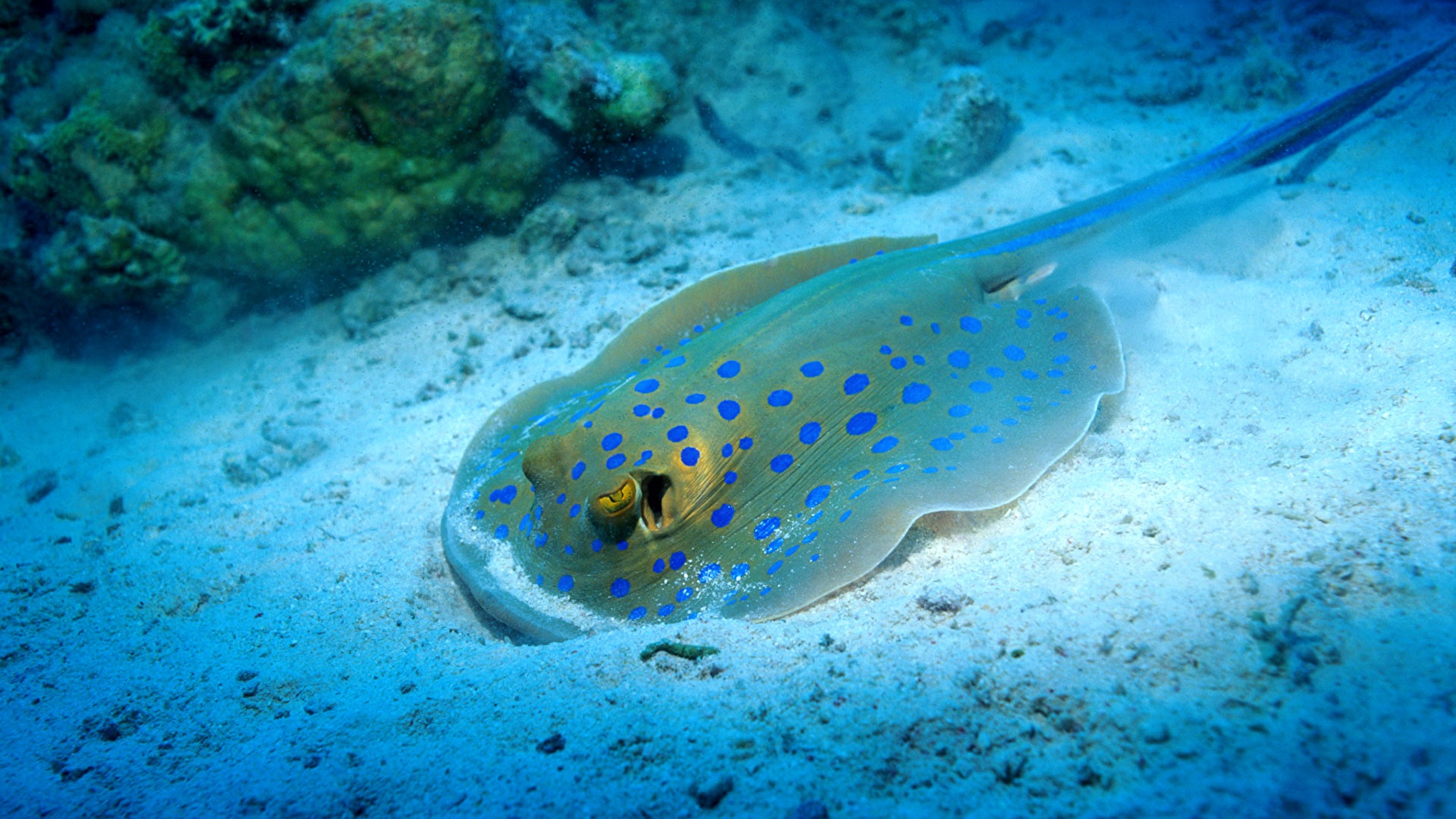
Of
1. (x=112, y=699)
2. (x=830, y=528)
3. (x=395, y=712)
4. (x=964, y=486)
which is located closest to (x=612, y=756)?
(x=395, y=712)

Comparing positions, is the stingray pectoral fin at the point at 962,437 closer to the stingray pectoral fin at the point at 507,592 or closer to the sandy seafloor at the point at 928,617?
the sandy seafloor at the point at 928,617

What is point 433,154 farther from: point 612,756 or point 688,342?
point 612,756

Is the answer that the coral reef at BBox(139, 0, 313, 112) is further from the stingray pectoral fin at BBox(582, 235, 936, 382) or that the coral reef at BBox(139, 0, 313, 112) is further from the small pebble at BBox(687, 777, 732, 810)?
the small pebble at BBox(687, 777, 732, 810)

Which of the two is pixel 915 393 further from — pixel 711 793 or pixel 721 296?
pixel 711 793

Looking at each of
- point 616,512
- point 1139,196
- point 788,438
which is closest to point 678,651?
point 616,512

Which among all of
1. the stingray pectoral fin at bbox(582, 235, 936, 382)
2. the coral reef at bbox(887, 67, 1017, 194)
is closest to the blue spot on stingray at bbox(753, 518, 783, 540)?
the stingray pectoral fin at bbox(582, 235, 936, 382)

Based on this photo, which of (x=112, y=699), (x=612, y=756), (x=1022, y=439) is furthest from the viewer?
Answer: (x=1022, y=439)
